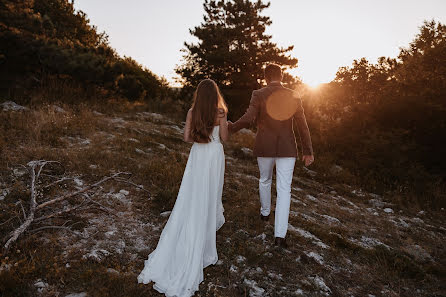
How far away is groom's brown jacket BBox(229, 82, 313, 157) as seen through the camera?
183 inches

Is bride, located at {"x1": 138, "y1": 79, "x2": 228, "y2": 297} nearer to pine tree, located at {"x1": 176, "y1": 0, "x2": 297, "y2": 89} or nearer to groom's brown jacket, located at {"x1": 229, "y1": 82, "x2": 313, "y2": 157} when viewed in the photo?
groom's brown jacket, located at {"x1": 229, "y1": 82, "x2": 313, "y2": 157}

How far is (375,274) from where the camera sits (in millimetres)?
4211

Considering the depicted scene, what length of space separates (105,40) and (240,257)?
113 ft

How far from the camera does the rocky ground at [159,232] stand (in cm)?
343

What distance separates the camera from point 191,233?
12.3 feet

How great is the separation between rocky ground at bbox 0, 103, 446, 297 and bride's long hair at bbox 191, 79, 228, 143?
1862 mm

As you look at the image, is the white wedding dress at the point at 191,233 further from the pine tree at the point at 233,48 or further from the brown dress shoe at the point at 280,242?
the pine tree at the point at 233,48

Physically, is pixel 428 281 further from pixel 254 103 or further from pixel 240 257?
pixel 254 103

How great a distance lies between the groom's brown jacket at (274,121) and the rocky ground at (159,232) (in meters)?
1.50

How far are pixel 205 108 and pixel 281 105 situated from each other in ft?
4.90

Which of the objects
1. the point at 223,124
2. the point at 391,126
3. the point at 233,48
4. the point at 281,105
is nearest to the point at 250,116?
the point at 281,105

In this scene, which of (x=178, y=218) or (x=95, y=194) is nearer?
(x=178, y=218)

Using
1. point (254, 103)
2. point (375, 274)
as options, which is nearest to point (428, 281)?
point (375, 274)

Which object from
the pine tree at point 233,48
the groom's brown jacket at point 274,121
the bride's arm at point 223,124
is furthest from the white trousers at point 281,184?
the pine tree at point 233,48
